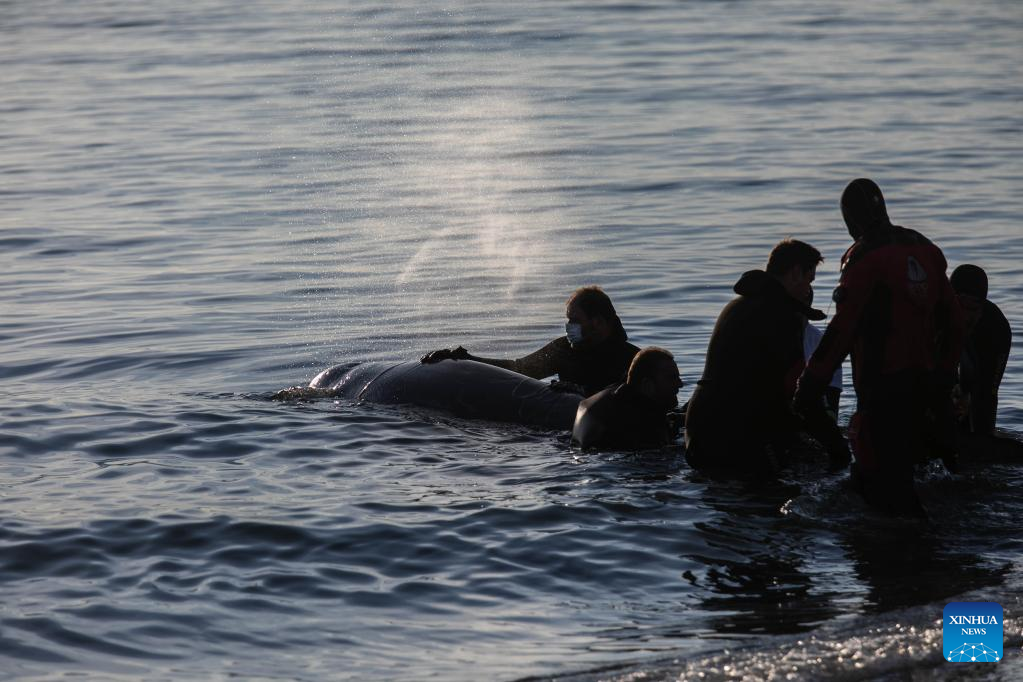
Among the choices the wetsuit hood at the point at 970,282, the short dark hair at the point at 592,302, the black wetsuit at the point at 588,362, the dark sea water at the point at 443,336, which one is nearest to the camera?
the dark sea water at the point at 443,336

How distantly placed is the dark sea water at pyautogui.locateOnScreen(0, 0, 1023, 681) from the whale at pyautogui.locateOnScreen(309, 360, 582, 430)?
196 millimetres

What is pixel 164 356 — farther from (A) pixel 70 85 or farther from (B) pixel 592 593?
(A) pixel 70 85

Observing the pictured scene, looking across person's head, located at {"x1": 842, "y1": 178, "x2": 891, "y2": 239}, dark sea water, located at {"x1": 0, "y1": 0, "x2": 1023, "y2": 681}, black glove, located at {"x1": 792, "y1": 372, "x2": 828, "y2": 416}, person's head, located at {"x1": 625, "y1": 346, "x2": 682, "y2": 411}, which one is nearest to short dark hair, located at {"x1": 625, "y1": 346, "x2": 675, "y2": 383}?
person's head, located at {"x1": 625, "y1": 346, "x2": 682, "y2": 411}

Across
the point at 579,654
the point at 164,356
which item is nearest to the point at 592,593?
the point at 579,654

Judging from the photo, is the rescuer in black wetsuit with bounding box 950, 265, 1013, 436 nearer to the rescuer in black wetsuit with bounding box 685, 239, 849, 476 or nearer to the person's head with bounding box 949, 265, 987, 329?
the person's head with bounding box 949, 265, 987, 329

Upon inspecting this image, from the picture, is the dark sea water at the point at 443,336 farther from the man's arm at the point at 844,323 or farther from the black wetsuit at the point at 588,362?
the man's arm at the point at 844,323

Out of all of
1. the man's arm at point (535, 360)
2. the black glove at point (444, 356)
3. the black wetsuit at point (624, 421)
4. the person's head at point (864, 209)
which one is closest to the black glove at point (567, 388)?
the man's arm at point (535, 360)

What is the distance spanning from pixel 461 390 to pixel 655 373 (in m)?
2.39

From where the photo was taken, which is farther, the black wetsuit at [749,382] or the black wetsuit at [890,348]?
the black wetsuit at [749,382]

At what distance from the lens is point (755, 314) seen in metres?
9.77

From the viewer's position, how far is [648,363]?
10703 mm

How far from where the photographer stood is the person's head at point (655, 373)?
35.1 feet

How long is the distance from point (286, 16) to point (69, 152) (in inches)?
1051

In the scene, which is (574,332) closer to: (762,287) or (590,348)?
(590,348)
